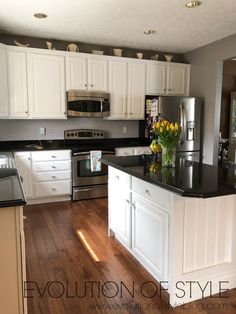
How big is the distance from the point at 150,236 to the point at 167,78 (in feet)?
11.9

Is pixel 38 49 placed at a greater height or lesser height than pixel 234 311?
greater

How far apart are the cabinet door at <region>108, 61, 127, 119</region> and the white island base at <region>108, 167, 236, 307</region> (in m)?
2.71

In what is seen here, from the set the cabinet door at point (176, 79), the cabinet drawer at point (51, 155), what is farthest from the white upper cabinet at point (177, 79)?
the cabinet drawer at point (51, 155)

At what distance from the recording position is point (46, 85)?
430 cm

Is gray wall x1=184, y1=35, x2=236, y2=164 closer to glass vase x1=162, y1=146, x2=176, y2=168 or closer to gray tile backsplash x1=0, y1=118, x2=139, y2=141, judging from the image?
gray tile backsplash x1=0, y1=118, x2=139, y2=141

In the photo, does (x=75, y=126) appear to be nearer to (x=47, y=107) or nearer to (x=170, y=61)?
(x=47, y=107)

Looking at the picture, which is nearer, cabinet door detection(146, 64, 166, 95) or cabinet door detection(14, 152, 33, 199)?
cabinet door detection(14, 152, 33, 199)

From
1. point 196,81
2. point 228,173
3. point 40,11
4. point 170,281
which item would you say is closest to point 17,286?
point 170,281

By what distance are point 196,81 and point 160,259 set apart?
385cm

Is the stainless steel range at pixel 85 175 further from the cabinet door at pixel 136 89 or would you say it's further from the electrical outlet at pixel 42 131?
the cabinet door at pixel 136 89

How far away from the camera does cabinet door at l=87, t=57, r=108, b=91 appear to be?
14.9 feet

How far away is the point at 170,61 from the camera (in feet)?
17.0

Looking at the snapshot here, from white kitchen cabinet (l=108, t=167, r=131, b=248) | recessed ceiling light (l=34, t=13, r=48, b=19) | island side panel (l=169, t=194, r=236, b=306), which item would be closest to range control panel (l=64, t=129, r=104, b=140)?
recessed ceiling light (l=34, t=13, r=48, b=19)

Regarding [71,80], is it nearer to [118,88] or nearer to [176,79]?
[118,88]
